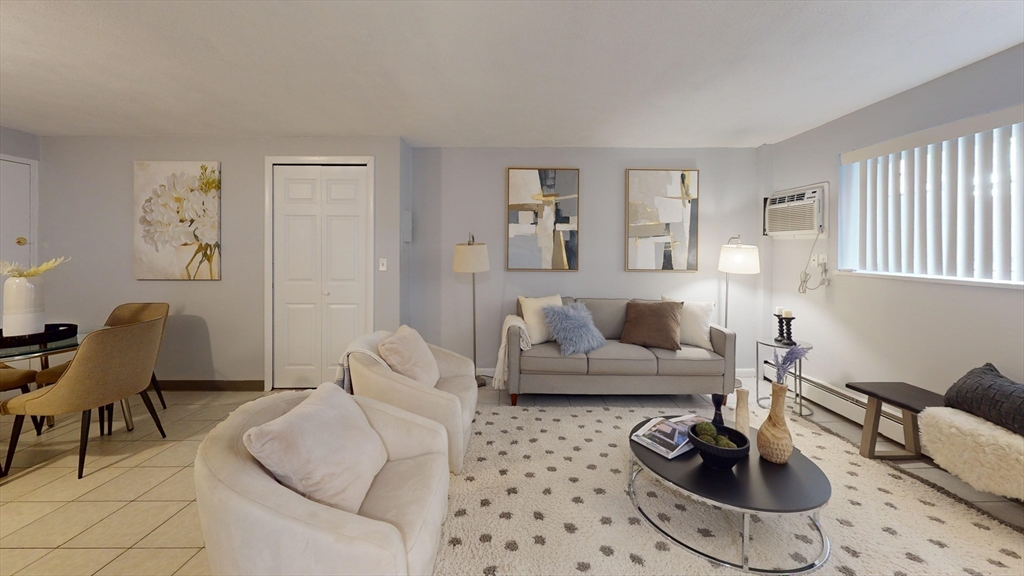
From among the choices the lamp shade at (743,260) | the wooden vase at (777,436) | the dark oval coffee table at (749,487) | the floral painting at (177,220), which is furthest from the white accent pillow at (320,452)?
the lamp shade at (743,260)

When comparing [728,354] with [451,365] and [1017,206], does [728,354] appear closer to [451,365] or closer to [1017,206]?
[1017,206]

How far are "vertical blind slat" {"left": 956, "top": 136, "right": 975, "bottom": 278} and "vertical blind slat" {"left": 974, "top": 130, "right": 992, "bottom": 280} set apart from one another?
24 millimetres

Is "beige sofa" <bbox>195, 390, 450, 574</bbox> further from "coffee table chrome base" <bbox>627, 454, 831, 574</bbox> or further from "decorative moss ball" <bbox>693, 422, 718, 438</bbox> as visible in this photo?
"decorative moss ball" <bbox>693, 422, 718, 438</bbox>

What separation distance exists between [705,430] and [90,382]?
351 centimetres

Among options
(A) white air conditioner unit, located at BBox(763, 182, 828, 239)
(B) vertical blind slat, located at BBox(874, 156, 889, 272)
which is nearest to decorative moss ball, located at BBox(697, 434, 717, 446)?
(B) vertical blind slat, located at BBox(874, 156, 889, 272)

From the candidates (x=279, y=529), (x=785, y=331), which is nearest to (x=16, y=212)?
(x=279, y=529)

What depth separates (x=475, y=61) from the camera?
2.41 meters

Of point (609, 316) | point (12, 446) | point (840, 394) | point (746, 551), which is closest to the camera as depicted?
point (746, 551)

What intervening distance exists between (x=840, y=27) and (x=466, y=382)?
2.93 meters

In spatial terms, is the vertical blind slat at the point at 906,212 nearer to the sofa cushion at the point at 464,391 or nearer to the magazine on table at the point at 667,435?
the magazine on table at the point at 667,435

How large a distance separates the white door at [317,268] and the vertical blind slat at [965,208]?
4.41 meters

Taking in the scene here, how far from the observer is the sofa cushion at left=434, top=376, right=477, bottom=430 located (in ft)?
8.26

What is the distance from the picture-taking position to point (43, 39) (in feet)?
7.14

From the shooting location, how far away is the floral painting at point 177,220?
12.8ft
